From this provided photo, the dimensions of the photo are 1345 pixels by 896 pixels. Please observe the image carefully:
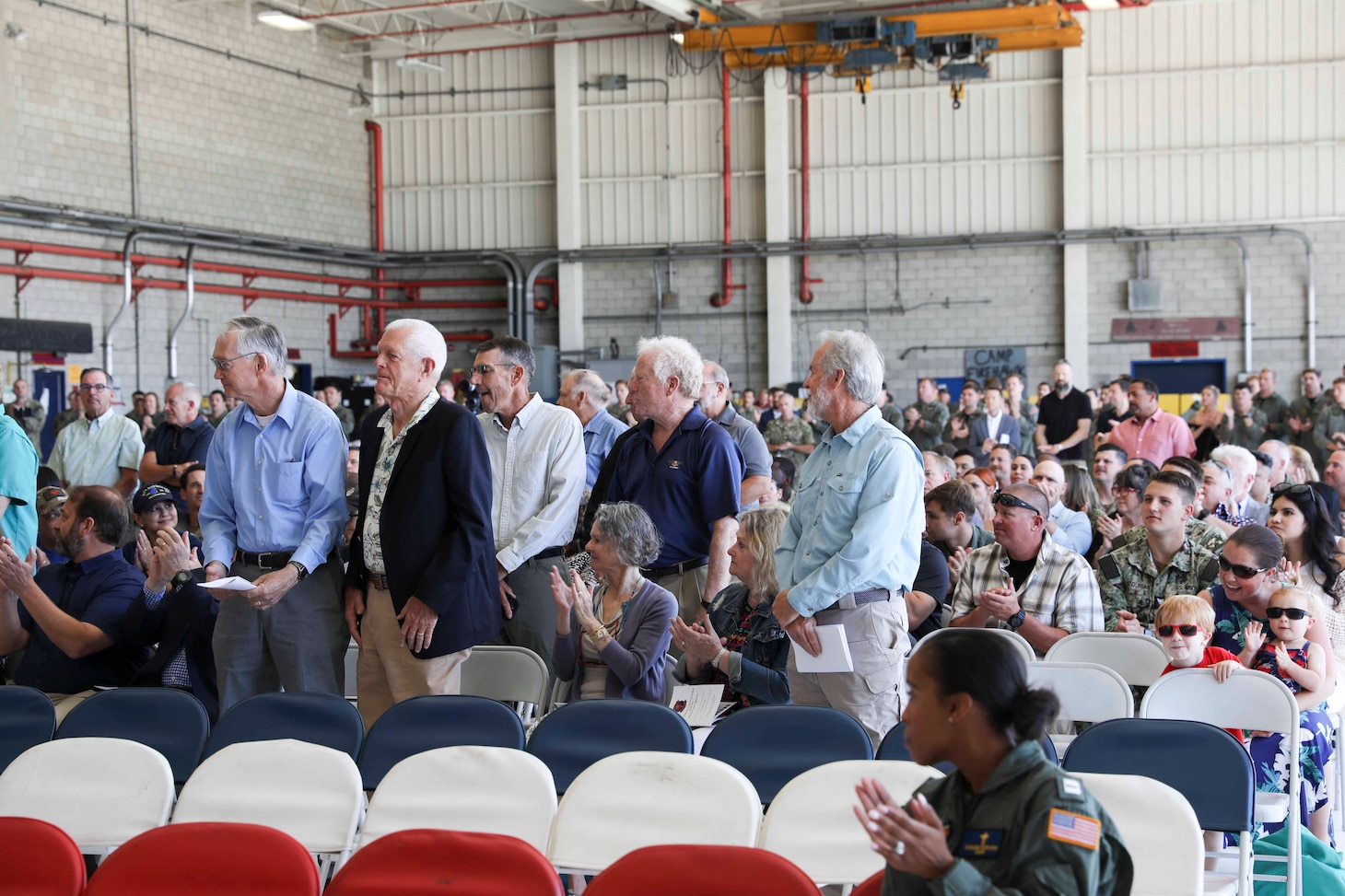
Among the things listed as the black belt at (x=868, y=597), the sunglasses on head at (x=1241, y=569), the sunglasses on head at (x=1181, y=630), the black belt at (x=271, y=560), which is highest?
the black belt at (x=271, y=560)

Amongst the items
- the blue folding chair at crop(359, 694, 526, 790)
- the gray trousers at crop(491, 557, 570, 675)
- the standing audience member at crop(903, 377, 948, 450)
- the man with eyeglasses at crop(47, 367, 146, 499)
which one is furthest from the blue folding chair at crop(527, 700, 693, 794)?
the standing audience member at crop(903, 377, 948, 450)

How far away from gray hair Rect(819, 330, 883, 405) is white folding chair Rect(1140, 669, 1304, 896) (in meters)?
1.14

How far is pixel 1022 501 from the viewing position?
4.15 m

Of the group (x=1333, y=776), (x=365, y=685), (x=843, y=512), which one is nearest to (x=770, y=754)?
(x=843, y=512)

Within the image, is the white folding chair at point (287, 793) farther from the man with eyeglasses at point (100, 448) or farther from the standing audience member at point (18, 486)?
the man with eyeglasses at point (100, 448)

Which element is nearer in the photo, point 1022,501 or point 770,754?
point 770,754

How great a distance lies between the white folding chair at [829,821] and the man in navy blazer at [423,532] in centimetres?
115

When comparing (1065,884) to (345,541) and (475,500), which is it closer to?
(475,500)

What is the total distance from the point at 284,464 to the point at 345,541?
0.50 metres

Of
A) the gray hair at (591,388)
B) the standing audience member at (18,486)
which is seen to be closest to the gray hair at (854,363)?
the gray hair at (591,388)

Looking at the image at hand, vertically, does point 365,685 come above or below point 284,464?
below

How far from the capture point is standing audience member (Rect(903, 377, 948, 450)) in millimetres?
11391

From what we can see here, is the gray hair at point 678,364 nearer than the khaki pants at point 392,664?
No

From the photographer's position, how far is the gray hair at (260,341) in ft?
11.6
